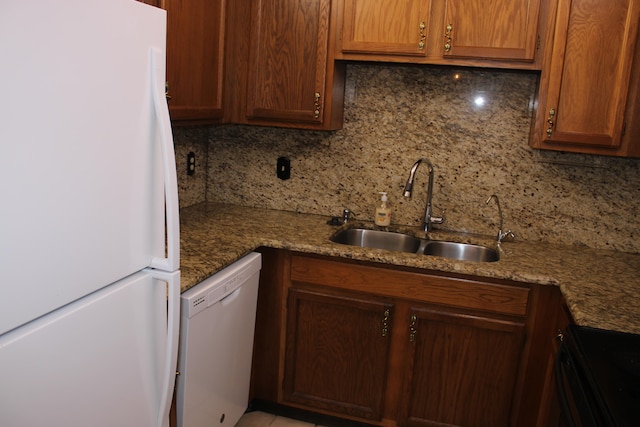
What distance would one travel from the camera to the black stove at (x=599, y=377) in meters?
1.26

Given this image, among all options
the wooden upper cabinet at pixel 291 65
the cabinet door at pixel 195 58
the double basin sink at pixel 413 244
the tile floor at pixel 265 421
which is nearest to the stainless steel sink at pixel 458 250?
the double basin sink at pixel 413 244

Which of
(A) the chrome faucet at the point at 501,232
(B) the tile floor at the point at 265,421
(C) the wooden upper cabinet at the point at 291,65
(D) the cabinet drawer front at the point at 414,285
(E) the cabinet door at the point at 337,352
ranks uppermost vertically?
(C) the wooden upper cabinet at the point at 291,65

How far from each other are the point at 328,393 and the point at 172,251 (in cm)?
140

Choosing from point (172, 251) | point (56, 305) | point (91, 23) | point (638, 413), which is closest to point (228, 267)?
point (172, 251)

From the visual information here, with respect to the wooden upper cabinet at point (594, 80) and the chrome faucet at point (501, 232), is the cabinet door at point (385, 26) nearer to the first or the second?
the wooden upper cabinet at point (594, 80)

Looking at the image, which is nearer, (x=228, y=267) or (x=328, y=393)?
(x=228, y=267)

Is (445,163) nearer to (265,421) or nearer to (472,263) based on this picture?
(472,263)

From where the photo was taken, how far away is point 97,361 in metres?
1.31

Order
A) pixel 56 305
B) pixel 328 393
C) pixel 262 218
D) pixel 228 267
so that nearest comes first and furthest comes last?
pixel 56 305, pixel 228 267, pixel 328 393, pixel 262 218

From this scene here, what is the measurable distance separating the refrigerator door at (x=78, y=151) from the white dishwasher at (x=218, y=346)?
49cm

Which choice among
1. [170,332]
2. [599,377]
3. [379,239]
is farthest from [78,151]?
[379,239]

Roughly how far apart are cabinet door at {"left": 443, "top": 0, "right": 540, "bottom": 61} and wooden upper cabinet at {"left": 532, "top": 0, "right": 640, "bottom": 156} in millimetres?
110

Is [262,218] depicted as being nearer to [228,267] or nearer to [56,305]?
[228,267]

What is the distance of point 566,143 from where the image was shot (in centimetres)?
242
